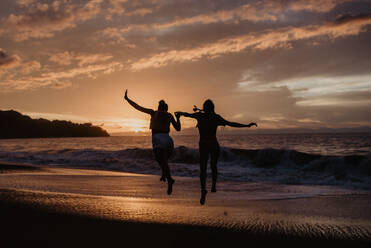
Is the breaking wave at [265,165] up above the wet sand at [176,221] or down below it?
below

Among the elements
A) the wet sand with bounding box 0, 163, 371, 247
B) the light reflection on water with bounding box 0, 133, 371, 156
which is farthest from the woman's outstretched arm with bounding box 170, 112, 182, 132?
the light reflection on water with bounding box 0, 133, 371, 156

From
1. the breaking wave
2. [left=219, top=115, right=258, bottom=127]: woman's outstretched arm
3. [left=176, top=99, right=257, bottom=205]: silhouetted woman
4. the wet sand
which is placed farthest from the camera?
the breaking wave

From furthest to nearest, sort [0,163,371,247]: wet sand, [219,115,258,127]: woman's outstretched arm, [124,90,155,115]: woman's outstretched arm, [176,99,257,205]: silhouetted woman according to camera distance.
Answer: [124,90,155,115]: woman's outstretched arm < [176,99,257,205]: silhouetted woman < [219,115,258,127]: woman's outstretched arm < [0,163,371,247]: wet sand

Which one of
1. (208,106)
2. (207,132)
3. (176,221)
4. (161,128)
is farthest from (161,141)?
(176,221)

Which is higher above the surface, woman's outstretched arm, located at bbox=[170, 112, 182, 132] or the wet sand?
woman's outstretched arm, located at bbox=[170, 112, 182, 132]

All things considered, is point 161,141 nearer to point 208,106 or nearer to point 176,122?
point 176,122

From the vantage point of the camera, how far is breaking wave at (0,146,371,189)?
19.7 m

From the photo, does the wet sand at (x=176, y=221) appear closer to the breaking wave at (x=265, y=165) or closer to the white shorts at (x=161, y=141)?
the white shorts at (x=161, y=141)

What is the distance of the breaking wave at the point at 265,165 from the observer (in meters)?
19.7

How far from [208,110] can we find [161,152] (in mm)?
1861

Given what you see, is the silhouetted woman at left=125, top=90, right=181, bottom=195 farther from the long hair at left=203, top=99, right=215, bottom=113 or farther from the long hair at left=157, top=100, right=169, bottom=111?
the long hair at left=203, top=99, right=215, bottom=113

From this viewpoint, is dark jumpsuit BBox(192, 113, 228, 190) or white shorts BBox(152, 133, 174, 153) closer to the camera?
dark jumpsuit BBox(192, 113, 228, 190)

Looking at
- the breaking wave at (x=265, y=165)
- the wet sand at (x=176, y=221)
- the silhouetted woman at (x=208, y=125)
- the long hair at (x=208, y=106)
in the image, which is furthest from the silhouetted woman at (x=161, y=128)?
the breaking wave at (x=265, y=165)

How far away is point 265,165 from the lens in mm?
31141
